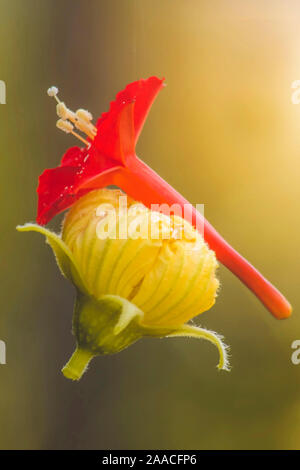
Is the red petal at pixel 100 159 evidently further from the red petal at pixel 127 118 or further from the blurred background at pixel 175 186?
the blurred background at pixel 175 186

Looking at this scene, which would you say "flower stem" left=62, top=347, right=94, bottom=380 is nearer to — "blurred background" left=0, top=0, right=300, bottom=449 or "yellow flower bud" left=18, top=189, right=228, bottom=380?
"yellow flower bud" left=18, top=189, right=228, bottom=380

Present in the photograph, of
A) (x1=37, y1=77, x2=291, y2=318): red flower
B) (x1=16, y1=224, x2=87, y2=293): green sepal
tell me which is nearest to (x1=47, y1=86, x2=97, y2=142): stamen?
(x1=37, y1=77, x2=291, y2=318): red flower

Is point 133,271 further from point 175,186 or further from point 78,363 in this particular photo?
point 175,186

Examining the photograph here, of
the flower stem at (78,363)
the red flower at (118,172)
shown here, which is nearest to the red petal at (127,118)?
the red flower at (118,172)

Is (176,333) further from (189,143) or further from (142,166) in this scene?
(189,143)

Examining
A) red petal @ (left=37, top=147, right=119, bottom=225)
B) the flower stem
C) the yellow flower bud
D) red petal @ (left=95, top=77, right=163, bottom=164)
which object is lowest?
the flower stem

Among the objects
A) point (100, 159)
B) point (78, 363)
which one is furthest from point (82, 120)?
point (78, 363)
